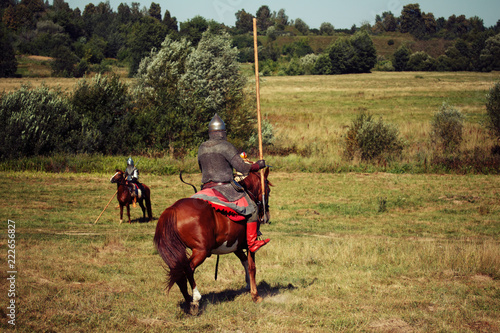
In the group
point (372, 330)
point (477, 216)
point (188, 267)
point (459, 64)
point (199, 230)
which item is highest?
point (459, 64)

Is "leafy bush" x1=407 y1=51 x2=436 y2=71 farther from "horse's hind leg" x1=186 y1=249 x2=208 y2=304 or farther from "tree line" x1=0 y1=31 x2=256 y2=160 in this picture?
"horse's hind leg" x1=186 y1=249 x2=208 y2=304

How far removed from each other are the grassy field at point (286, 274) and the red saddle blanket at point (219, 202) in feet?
5.13

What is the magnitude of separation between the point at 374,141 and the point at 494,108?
952 centimetres

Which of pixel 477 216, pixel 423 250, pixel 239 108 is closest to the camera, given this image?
pixel 423 250

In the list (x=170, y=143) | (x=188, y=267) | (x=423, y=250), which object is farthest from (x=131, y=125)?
(x=188, y=267)

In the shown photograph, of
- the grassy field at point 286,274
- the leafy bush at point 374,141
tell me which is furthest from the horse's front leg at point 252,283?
the leafy bush at point 374,141

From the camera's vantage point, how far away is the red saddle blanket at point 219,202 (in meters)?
8.20

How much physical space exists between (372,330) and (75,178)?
2314cm

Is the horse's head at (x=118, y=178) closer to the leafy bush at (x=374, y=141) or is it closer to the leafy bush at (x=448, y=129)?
the leafy bush at (x=374, y=141)

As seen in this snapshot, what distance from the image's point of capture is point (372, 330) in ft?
24.2

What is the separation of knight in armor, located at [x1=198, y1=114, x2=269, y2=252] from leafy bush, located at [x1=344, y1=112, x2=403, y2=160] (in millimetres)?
25427

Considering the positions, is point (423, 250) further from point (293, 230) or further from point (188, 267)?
point (188, 267)

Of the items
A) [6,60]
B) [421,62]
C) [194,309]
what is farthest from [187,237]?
[421,62]

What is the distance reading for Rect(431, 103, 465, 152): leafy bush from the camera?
35.0 meters
